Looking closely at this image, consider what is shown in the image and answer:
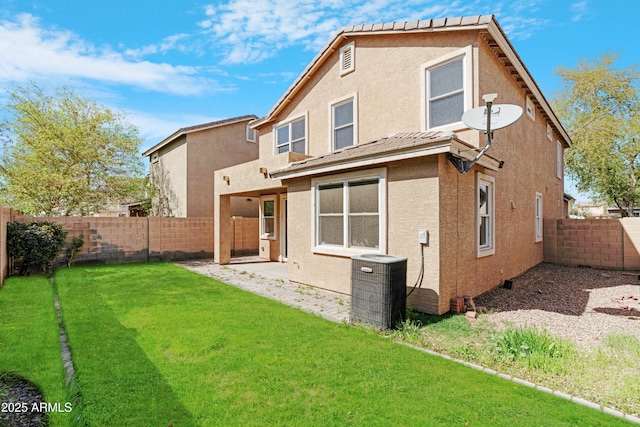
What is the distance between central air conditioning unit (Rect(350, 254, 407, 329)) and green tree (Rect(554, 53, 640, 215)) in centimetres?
2870

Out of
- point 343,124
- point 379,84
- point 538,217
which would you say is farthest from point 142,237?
point 538,217

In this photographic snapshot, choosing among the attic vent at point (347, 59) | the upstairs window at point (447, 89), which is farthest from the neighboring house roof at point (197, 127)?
the upstairs window at point (447, 89)

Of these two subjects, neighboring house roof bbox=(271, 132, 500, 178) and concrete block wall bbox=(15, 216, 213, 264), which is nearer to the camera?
neighboring house roof bbox=(271, 132, 500, 178)

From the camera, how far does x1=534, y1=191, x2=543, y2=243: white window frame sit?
1364cm

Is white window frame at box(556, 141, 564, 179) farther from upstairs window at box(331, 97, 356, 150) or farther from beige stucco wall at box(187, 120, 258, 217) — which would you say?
beige stucco wall at box(187, 120, 258, 217)

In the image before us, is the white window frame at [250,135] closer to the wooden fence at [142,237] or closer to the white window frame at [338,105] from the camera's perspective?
the wooden fence at [142,237]

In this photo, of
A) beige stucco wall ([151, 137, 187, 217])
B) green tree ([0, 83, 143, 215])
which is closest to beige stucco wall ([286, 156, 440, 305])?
beige stucco wall ([151, 137, 187, 217])

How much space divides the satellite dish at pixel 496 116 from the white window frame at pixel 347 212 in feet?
7.07

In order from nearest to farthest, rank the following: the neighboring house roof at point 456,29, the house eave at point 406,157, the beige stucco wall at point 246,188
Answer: the house eave at point 406,157 < the neighboring house roof at point 456,29 < the beige stucco wall at point 246,188

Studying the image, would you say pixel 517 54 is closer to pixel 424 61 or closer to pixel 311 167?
pixel 424 61

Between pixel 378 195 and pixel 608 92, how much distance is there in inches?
1217

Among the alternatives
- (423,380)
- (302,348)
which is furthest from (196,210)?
(423,380)

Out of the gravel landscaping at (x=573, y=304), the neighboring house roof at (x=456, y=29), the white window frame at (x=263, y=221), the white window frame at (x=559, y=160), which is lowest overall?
the gravel landscaping at (x=573, y=304)

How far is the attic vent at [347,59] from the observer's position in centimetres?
1141
